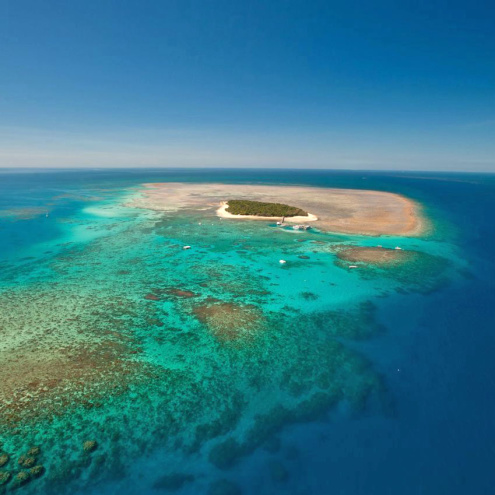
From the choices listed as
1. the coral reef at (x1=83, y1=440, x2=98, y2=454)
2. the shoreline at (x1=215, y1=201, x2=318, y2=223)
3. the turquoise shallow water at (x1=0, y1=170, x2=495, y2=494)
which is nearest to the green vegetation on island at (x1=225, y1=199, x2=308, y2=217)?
the shoreline at (x1=215, y1=201, x2=318, y2=223)

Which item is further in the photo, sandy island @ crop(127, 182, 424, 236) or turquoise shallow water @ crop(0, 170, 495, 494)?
sandy island @ crop(127, 182, 424, 236)

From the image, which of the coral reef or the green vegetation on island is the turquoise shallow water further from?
the green vegetation on island

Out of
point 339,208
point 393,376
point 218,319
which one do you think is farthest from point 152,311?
point 339,208

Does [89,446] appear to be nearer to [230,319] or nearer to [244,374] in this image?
[244,374]

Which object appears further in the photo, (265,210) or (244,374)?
(265,210)

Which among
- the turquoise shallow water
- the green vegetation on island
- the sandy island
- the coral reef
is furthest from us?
the green vegetation on island

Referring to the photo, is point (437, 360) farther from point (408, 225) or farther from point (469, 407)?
point (408, 225)

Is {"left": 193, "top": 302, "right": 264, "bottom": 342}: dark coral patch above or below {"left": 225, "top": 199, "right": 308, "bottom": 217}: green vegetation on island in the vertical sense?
below

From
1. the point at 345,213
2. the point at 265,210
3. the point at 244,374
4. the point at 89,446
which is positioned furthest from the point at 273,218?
the point at 89,446

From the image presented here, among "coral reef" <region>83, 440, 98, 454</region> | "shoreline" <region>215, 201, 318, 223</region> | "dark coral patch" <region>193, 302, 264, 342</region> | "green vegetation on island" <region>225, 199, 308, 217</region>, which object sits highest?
"green vegetation on island" <region>225, 199, 308, 217</region>

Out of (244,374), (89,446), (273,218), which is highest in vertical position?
(273,218)
